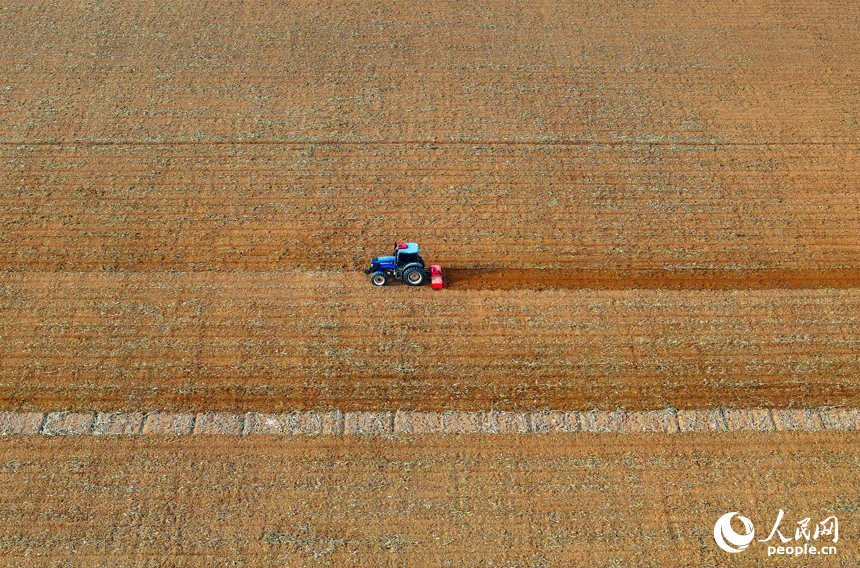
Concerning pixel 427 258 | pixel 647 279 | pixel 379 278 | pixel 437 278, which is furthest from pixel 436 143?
pixel 647 279

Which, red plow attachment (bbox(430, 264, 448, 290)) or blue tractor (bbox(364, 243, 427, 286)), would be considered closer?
blue tractor (bbox(364, 243, 427, 286))

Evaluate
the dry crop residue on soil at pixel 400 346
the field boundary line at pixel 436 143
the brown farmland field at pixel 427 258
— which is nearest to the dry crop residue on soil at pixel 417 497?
the brown farmland field at pixel 427 258

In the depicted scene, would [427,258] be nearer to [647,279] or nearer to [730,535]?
[647,279]

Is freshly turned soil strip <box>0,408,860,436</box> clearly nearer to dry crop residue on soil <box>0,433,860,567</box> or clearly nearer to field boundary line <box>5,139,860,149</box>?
dry crop residue on soil <box>0,433,860,567</box>

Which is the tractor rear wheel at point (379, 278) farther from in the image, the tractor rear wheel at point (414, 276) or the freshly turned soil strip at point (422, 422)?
the freshly turned soil strip at point (422, 422)

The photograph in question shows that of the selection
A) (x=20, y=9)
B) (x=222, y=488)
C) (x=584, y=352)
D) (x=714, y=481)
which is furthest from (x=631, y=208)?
(x=20, y=9)

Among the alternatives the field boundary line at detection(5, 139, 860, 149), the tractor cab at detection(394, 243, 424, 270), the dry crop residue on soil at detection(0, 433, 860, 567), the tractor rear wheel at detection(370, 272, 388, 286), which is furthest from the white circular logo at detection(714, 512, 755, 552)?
the field boundary line at detection(5, 139, 860, 149)

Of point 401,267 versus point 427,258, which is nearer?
point 401,267
